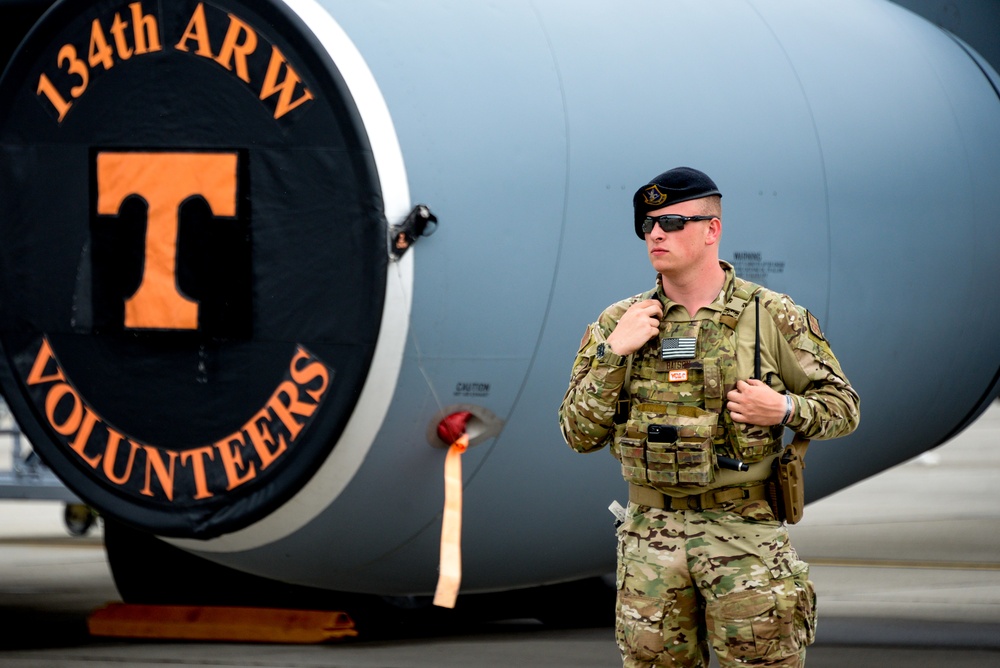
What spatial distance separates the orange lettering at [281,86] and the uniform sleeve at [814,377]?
183 centimetres

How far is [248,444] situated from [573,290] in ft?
3.96

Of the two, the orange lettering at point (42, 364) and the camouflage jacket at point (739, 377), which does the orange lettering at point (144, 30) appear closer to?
the orange lettering at point (42, 364)

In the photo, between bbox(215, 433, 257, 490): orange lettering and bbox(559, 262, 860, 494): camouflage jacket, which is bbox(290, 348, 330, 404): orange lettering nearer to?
bbox(215, 433, 257, 490): orange lettering

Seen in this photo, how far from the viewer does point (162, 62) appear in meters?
5.42

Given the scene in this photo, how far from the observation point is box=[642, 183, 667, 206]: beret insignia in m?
4.13

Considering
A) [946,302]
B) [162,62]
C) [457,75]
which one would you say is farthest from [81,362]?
[946,302]

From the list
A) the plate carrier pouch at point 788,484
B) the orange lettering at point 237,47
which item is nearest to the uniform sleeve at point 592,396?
the plate carrier pouch at point 788,484

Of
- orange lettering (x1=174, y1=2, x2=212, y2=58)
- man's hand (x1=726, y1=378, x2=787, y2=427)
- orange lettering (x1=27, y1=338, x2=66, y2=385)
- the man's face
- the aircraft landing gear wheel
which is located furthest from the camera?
the aircraft landing gear wheel

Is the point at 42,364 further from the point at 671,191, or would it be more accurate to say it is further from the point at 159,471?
the point at 671,191

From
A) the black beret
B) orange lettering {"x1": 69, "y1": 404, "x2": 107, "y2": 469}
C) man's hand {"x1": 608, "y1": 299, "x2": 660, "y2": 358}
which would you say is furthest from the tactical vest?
orange lettering {"x1": 69, "y1": 404, "x2": 107, "y2": 469}

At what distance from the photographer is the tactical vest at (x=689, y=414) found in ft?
13.3

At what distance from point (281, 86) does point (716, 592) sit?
225 centimetres

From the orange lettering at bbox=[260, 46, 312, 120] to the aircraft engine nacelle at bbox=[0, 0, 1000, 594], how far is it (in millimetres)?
16

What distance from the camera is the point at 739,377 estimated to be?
4109 mm
